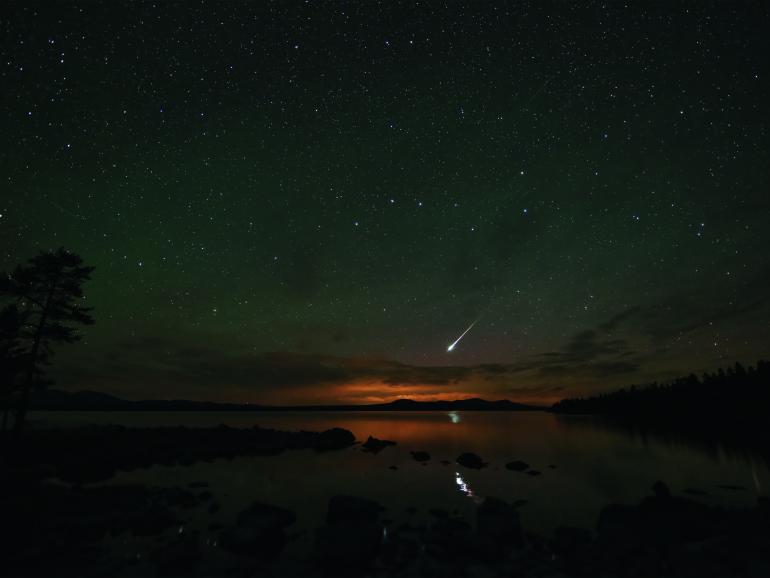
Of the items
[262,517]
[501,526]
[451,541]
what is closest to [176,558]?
[262,517]

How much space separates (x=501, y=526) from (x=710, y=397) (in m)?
128

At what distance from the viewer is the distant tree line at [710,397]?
9094 centimetres

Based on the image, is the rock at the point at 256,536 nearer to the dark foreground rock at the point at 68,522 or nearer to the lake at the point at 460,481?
the dark foreground rock at the point at 68,522

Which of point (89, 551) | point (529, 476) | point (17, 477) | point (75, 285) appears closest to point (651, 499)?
point (529, 476)

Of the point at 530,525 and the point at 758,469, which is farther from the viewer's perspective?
the point at 758,469

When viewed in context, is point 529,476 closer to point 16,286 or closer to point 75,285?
point 75,285

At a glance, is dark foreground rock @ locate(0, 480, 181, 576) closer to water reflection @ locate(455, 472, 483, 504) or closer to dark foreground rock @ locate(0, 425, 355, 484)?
dark foreground rock @ locate(0, 425, 355, 484)

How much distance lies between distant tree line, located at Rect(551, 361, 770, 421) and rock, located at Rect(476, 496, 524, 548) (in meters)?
105

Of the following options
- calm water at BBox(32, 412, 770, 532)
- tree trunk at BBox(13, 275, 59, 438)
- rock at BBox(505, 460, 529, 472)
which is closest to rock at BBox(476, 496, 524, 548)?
calm water at BBox(32, 412, 770, 532)

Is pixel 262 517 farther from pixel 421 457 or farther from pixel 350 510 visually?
pixel 421 457

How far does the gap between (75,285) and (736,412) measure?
13184cm

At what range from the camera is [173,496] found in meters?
19.6

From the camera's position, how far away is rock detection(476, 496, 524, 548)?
569 inches

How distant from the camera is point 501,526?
14.7 meters
